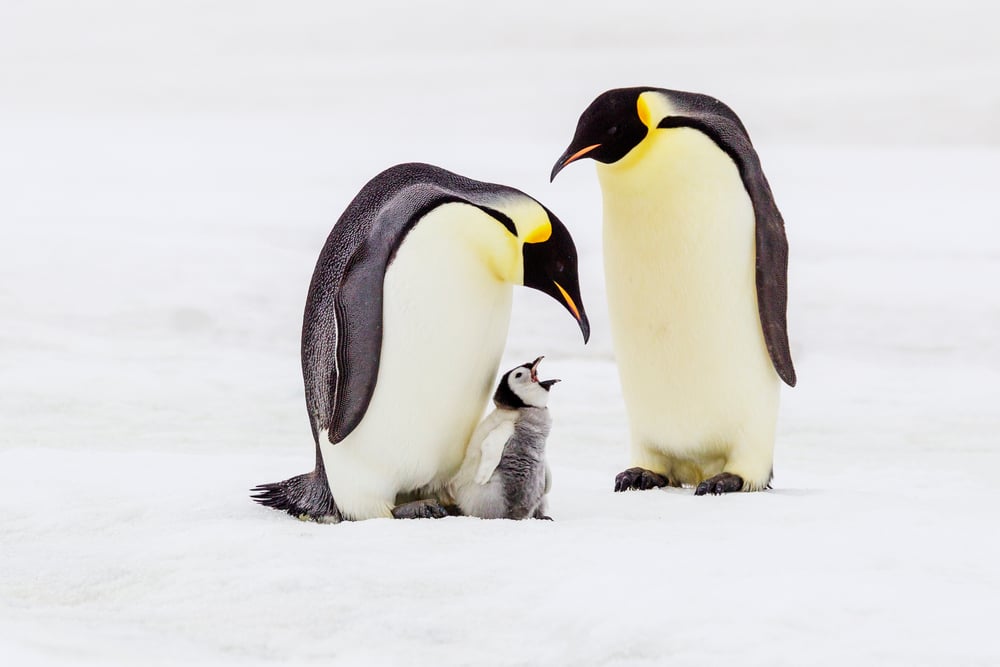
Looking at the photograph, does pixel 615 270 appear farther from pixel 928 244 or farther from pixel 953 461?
pixel 928 244

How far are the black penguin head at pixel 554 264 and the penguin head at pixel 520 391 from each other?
15 centimetres

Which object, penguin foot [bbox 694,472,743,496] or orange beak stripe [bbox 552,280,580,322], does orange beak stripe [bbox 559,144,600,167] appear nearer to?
orange beak stripe [bbox 552,280,580,322]

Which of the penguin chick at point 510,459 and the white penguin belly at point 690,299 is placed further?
the white penguin belly at point 690,299

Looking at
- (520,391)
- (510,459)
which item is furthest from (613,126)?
(510,459)

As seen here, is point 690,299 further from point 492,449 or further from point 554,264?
point 492,449

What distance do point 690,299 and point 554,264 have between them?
493 millimetres

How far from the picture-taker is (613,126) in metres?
2.81

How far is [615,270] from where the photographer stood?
2.95m

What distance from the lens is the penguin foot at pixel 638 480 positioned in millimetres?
3010

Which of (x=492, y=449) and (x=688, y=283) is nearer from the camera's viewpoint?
(x=492, y=449)

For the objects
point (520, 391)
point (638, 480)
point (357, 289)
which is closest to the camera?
point (357, 289)

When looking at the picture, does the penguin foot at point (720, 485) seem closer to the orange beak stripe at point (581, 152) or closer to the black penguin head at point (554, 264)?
the black penguin head at point (554, 264)

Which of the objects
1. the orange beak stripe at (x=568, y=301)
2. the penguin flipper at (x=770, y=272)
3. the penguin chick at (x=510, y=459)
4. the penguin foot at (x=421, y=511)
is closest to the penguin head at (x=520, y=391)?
the penguin chick at (x=510, y=459)

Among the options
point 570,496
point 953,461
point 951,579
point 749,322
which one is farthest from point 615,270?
point 953,461
